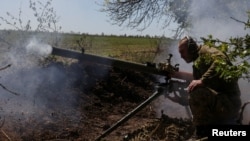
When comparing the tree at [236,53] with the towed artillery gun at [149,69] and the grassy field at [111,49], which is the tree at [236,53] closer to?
the towed artillery gun at [149,69]

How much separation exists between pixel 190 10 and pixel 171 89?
897 centimetres

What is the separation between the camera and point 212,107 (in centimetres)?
586

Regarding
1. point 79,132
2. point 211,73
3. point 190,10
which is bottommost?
point 79,132

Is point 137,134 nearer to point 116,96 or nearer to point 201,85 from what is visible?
point 201,85

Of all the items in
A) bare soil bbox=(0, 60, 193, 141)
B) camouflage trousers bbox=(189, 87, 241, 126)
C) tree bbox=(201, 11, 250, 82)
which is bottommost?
bare soil bbox=(0, 60, 193, 141)

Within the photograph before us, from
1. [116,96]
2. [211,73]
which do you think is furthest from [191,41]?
[116,96]

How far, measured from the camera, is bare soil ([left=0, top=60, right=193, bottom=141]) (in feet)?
22.7

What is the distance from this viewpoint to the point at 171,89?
649 cm

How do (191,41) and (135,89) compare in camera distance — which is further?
(135,89)

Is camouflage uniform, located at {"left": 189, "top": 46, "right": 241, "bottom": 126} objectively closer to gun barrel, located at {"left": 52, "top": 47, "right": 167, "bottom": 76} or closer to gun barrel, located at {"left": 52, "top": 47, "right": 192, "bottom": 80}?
gun barrel, located at {"left": 52, "top": 47, "right": 192, "bottom": 80}

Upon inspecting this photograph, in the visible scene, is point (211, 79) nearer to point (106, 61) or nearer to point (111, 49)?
point (106, 61)

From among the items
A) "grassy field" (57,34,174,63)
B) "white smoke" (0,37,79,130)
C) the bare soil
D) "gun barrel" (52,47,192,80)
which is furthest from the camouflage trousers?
"grassy field" (57,34,174,63)

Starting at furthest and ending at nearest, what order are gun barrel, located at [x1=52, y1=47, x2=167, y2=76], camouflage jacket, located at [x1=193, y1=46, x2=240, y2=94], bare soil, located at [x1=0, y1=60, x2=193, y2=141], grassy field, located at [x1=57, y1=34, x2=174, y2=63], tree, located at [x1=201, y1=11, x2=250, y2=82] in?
grassy field, located at [x1=57, y1=34, x2=174, y2=63] → bare soil, located at [x1=0, y1=60, x2=193, y2=141] → gun barrel, located at [x1=52, y1=47, x2=167, y2=76] → camouflage jacket, located at [x1=193, y1=46, x2=240, y2=94] → tree, located at [x1=201, y1=11, x2=250, y2=82]

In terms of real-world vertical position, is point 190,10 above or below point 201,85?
above
